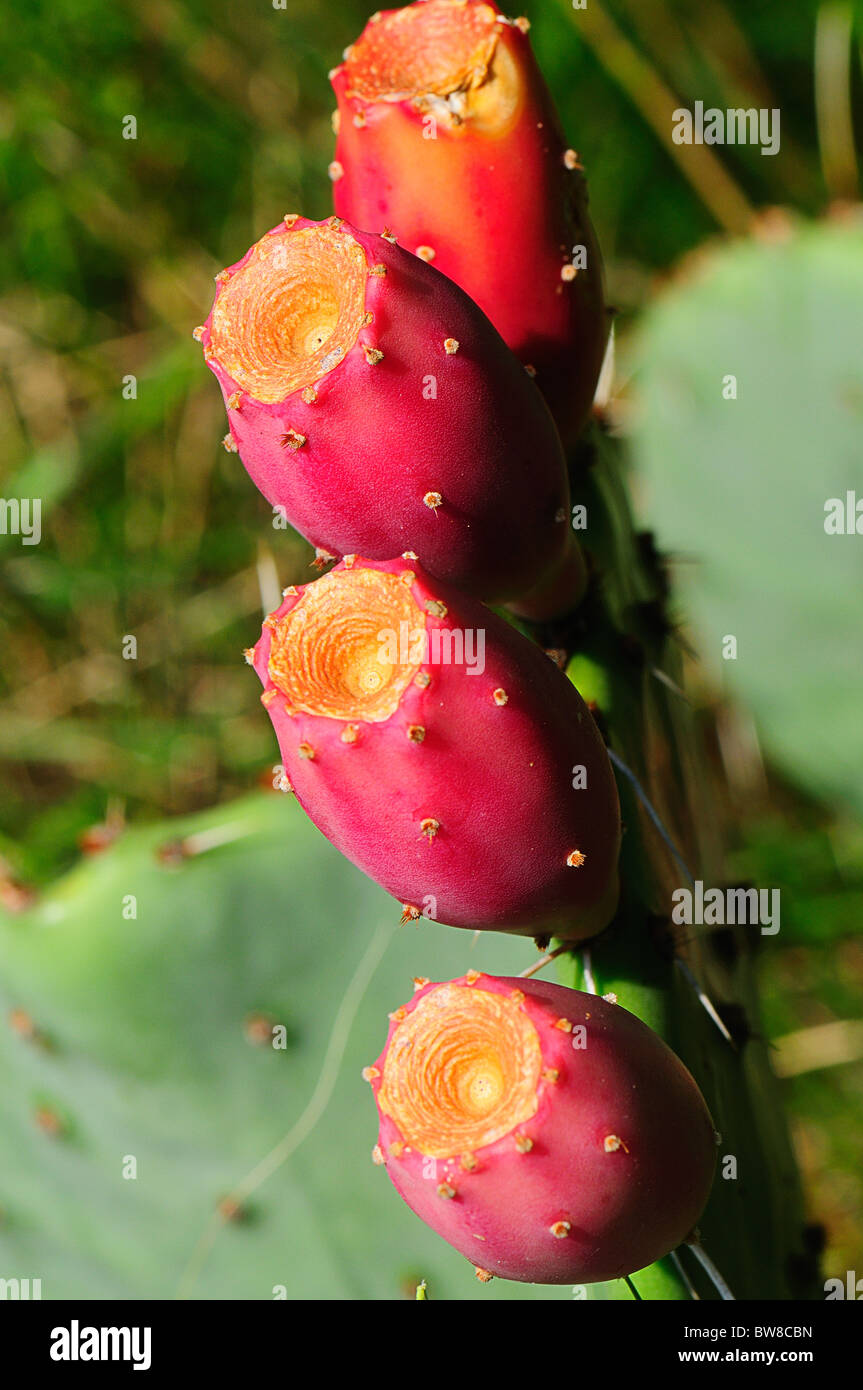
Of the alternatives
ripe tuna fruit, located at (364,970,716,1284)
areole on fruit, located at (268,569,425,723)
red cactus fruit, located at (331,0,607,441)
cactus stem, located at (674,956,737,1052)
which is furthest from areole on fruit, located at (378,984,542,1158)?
red cactus fruit, located at (331,0,607,441)

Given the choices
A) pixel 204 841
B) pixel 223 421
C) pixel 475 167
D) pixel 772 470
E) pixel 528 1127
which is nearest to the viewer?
pixel 528 1127

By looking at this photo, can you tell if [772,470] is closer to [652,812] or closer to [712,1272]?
[652,812]

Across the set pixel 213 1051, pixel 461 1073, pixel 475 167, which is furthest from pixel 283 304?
pixel 213 1051

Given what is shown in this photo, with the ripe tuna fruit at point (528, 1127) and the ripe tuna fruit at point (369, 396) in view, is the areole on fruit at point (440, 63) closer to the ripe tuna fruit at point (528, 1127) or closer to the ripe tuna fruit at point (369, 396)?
the ripe tuna fruit at point (369, 396)

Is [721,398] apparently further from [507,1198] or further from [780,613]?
[507,1198]

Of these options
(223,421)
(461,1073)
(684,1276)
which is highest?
(223,421)

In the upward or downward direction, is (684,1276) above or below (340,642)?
below

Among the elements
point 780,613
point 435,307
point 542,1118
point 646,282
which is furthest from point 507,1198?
point 646,282
